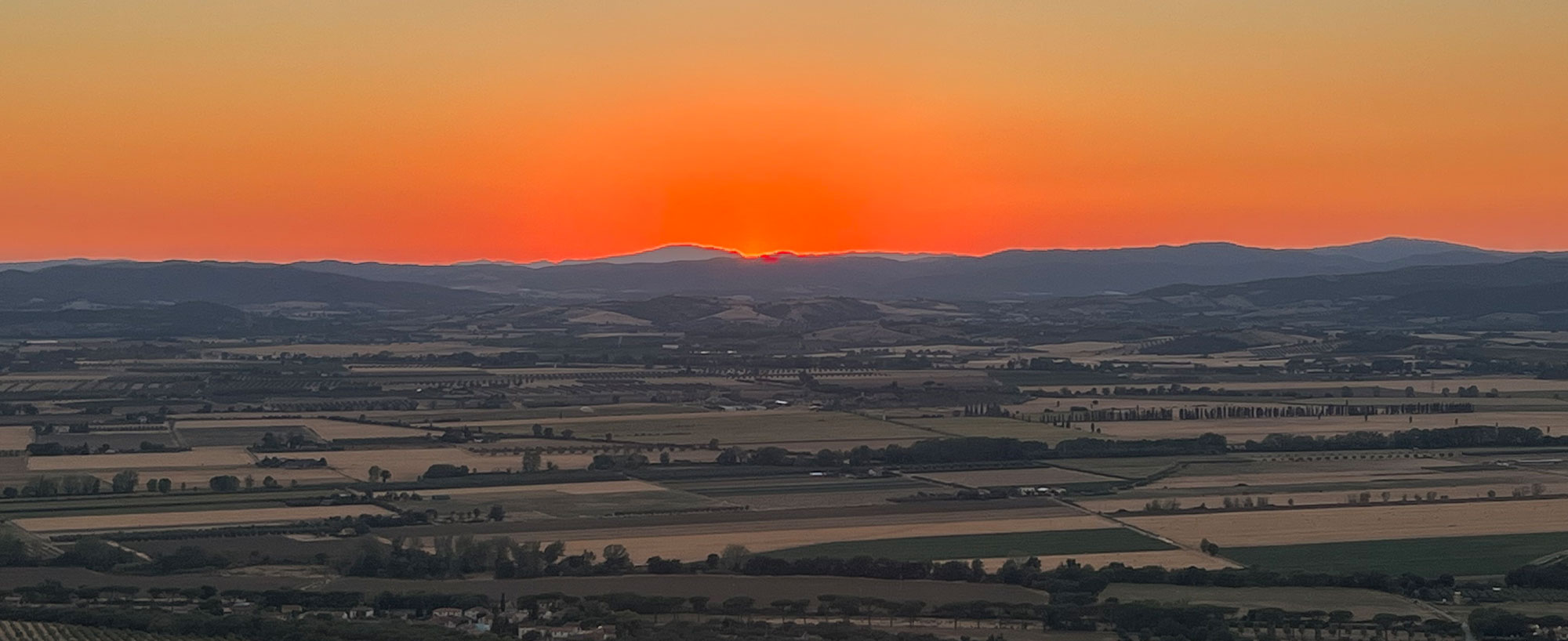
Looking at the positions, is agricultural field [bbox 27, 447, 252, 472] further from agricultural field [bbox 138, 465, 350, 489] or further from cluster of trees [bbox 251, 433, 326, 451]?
cluster of trees [bbox 251, 433, 326, 451]

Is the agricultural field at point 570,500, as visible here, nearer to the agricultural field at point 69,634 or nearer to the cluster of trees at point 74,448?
the agricultural field at point 69,634

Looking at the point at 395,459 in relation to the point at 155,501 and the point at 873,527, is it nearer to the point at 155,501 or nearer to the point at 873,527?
the point at 155,501

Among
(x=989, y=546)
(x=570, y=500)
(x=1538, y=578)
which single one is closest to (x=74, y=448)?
(x=570, y=500)

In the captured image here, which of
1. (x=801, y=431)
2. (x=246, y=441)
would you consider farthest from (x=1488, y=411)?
(x=246, y=441)

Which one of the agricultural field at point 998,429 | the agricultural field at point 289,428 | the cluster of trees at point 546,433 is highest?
the agricultural field at point 998,429

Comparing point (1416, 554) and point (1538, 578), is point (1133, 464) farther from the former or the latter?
point (1538, 578)

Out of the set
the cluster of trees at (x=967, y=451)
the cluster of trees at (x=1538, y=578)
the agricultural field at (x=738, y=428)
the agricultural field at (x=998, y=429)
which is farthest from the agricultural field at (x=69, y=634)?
the agricultural field at (x=998, y=429)

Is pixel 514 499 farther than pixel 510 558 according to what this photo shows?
Yes
